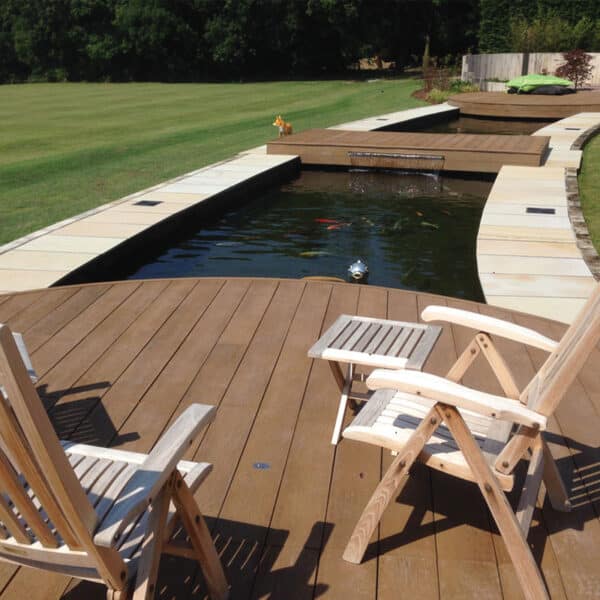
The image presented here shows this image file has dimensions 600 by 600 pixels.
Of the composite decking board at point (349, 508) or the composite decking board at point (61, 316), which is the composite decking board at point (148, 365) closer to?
the composite decking board at point (61, 316)

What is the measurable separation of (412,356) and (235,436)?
0.96 metres

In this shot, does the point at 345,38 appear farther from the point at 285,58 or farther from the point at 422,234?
the point at 422,234

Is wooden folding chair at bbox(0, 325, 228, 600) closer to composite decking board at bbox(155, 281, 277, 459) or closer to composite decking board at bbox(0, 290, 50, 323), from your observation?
composite decking board at bbox(155, 281, 277, 459)

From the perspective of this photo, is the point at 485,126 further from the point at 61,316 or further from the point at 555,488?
the point at 555,488

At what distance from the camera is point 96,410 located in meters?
3.57

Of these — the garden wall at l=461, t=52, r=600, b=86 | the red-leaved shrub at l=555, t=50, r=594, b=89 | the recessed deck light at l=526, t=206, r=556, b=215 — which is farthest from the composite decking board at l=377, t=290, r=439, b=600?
the garden wall at l=461, t=52, r=600, b=86

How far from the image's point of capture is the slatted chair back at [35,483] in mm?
1472

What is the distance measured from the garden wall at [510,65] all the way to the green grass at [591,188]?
15.1 m

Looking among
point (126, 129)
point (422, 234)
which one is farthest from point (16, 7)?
point (422, 234)

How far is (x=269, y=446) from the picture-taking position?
3.23 meters

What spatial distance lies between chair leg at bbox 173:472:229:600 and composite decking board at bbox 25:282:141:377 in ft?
7.09

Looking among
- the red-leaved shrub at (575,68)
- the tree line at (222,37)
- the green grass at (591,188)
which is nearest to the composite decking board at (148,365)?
the green grass at (591,188)

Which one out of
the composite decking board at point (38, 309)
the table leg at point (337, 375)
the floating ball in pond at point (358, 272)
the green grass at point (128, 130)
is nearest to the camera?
the table leg at point (337, 375)

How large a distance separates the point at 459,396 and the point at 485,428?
541 millimetres
